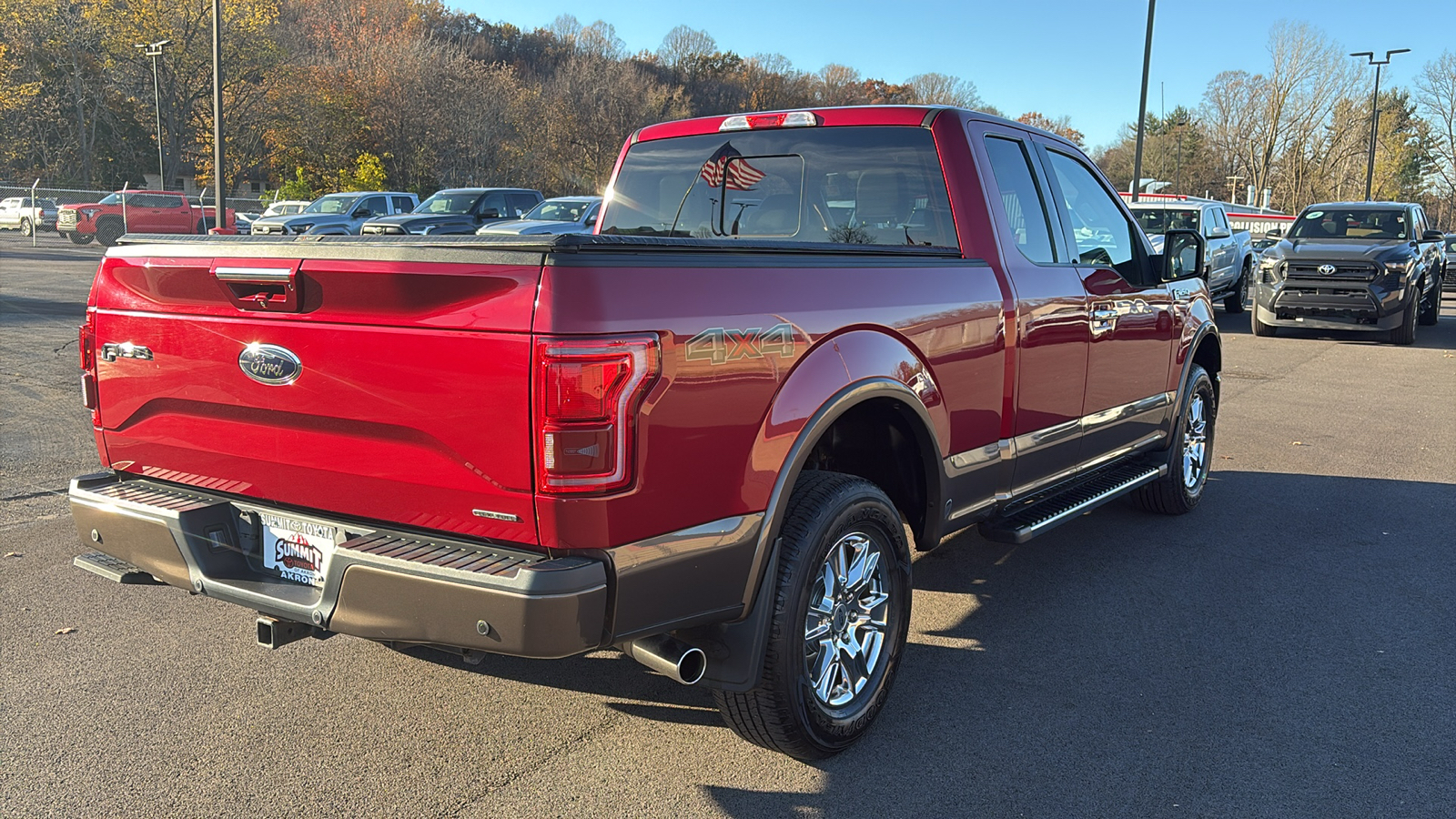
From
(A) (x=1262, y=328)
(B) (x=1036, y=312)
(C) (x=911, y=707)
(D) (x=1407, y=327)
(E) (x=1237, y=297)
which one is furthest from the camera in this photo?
(E) (x=1237, y=297)

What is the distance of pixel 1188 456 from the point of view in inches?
250

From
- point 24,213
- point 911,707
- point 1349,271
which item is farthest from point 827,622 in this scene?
point 24,213

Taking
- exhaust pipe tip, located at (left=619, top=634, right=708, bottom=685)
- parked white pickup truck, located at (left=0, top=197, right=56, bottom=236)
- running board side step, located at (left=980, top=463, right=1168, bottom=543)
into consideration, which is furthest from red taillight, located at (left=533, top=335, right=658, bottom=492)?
parked white pickup truck, located at (left=0, top=197, right=56, bottom=236)

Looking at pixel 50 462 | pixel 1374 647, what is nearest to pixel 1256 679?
pixel 1374 647

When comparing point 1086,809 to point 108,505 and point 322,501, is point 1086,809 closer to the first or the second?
point 322,501

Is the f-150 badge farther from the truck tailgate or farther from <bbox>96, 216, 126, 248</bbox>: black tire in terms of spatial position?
<bbox>96, 216, 126, 248</bbox>: black tire

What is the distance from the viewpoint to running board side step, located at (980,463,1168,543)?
4289mm

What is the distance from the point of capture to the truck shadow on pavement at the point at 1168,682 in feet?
10.4

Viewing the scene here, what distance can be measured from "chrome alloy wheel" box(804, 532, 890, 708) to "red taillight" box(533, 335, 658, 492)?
3.06 ft

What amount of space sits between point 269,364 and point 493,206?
909 inches

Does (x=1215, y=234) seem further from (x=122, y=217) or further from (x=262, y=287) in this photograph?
(x=122, y=217)

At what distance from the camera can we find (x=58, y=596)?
454 cm

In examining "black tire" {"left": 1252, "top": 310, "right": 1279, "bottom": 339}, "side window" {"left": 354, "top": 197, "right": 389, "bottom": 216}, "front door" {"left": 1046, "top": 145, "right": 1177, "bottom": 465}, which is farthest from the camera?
"side window" {"left": 354, "top": 197, "right": 389, "bottom": 216}

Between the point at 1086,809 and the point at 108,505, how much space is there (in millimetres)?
2984
